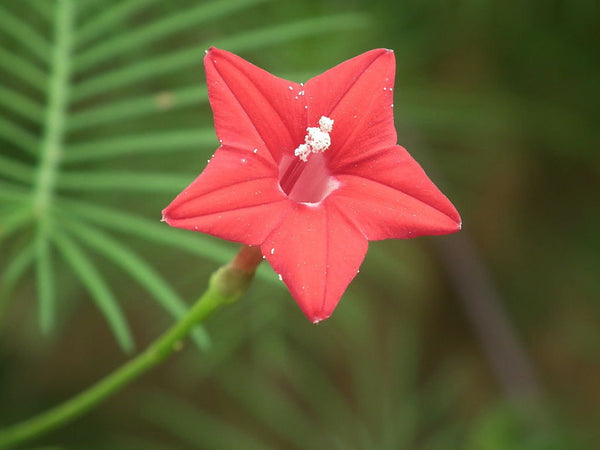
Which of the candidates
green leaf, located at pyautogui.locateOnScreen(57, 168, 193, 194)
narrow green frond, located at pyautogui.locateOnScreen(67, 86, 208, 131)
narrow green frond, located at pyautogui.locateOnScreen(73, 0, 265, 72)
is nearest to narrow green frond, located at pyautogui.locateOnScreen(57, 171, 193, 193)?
green leaf, located at pyautogui.locateOnScreen(57, 168, 193, 194)

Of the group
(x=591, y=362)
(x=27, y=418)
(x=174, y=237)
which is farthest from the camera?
(x=591, y=362)

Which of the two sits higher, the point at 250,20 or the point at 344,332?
the point at 250,20

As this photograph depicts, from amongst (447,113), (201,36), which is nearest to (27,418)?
(201,36)

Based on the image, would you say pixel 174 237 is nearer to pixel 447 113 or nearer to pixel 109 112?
pixel 109 112

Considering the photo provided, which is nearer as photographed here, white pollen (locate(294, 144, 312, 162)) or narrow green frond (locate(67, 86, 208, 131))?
white pollen (locate(294, 144, 312, 162))

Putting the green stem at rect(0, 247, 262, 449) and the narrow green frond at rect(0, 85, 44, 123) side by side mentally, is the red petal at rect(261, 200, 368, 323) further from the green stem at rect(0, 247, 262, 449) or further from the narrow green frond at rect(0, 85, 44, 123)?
the narrow green frond at rect(0, 85, 44, 123)

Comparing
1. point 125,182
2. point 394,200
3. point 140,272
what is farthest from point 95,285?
point 394,200

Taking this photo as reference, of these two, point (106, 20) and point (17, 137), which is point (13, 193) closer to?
point (17, 137)

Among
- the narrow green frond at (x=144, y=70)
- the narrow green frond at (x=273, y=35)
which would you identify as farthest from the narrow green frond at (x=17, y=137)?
the narrow green frond at (x=273, y=35)
